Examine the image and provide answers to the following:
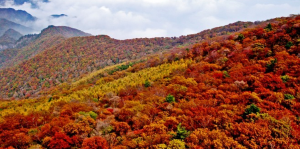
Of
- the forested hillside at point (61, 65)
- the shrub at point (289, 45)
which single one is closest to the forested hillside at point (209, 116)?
the shrub at point (289, 45)

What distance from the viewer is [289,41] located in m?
32.8

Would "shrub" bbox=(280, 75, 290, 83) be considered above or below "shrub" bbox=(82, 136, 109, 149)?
above

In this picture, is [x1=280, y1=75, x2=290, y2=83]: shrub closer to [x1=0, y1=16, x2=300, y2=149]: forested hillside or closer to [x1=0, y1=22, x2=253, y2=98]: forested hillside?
[x1=0, y1=16, x2=300, y2=149]: forested hillside

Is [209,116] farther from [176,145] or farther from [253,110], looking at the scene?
[176,145]

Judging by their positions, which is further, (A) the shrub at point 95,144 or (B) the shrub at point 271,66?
(B) the shrub at point 271,66

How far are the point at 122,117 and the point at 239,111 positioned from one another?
566 inches

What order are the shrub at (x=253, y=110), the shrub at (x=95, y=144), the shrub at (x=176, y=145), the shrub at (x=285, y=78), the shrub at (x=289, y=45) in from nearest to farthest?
the shrub at (x=176, y=145) → the shrub at (x=95, y=144) → the shrub at (x=253, y=110) → the shrub at (x=285, y=78) → the shrub at (x=289, y=45)

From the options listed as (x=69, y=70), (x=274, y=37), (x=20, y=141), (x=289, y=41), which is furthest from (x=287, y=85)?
(x=69, y=70)

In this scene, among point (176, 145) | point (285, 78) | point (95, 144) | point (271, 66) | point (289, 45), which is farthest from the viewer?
point (289, 45)

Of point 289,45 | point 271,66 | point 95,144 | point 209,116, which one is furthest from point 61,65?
point 209,116

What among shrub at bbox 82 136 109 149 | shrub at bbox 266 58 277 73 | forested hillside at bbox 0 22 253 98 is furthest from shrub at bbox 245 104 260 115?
forested hillside at bbox 0 22 253 98

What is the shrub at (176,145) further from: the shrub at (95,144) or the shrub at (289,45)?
the shrub at (289,45)

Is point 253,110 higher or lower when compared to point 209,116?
higher

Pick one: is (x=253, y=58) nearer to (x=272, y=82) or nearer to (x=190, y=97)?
(x=272, y=82)
